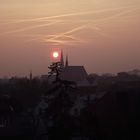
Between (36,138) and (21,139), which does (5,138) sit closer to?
(21,139)

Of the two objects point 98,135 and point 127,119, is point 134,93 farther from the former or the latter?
point 98,135

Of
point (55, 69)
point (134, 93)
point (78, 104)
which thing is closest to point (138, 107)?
point (134, 93)

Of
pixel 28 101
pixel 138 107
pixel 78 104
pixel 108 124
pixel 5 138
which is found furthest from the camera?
pixel 28 101

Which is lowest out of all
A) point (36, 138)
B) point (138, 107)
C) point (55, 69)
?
point (36, 138)

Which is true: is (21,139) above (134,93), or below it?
below

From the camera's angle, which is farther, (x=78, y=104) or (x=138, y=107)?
(x=78, y=104)

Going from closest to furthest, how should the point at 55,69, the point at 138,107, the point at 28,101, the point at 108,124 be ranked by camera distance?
1. the point at 55,69
2. the point at 108,124
3. the point at 138,107
4. the point at 28,101

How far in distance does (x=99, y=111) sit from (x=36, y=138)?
20.0ft

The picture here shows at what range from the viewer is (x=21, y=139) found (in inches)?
1310

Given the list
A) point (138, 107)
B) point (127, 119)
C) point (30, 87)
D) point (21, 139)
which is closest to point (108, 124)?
point (127, 119)

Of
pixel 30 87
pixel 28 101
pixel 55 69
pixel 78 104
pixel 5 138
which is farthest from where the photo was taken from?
pixel 30 87

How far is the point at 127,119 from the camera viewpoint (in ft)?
92.1

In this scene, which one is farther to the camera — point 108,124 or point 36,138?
point 36,138

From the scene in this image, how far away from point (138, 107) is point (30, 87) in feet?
183
